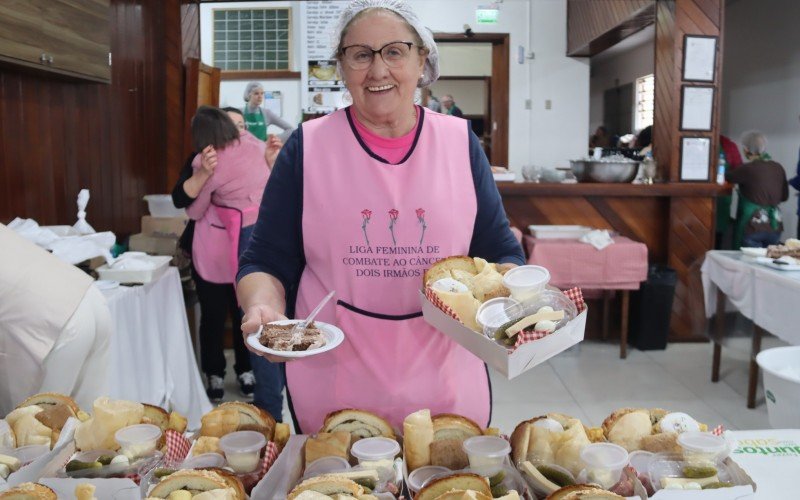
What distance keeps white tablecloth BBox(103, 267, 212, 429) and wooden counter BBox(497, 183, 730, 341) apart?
257 centimetres

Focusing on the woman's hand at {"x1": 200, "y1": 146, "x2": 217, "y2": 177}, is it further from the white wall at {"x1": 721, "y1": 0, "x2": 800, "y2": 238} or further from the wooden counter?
the white wall at {"x1": 721, "y1": 0, "x2": 800, "y2": 238}

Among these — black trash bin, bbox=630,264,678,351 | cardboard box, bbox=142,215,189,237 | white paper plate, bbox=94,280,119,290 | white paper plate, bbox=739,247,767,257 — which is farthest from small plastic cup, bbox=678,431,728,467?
black trash bin, bbox=630,264,678,351

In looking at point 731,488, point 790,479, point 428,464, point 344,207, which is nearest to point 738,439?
point 790,479

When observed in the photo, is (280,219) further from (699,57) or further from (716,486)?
(699,57)

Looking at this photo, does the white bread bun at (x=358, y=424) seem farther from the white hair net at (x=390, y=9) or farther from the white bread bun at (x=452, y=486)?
the white hair net at (x=390, y=9)

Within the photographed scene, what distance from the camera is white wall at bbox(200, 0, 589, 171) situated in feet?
26.0

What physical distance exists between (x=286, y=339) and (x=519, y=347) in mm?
407

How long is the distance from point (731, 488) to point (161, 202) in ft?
14.4

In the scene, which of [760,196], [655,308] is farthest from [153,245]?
[760,196]

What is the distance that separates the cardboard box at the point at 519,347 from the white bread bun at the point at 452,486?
152 millimetres

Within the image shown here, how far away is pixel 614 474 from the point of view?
3.36 feet

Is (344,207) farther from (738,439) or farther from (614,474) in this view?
(738,439)

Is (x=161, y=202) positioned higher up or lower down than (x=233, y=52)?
lower down

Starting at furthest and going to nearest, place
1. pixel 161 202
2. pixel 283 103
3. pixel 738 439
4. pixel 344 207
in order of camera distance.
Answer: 1. pixel 283 103
2. pixel 161 202
3. pixel 344 207
4. pixel 738 439
